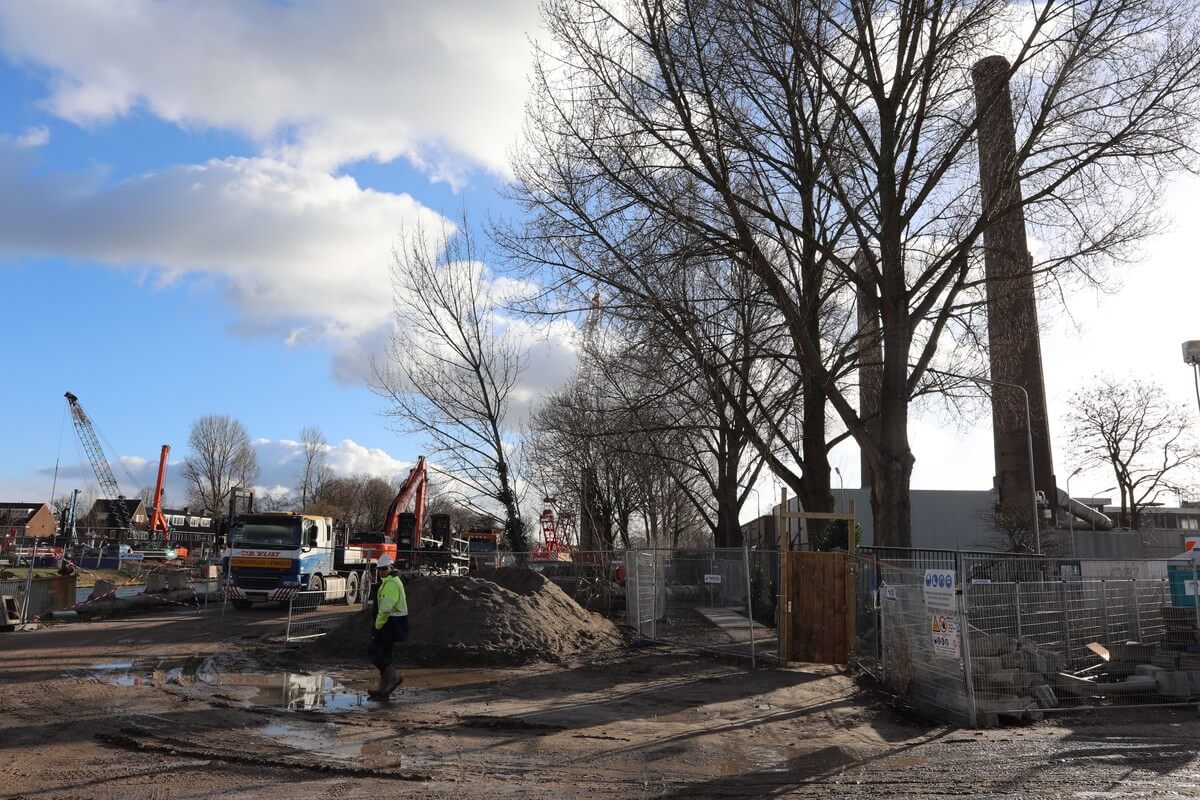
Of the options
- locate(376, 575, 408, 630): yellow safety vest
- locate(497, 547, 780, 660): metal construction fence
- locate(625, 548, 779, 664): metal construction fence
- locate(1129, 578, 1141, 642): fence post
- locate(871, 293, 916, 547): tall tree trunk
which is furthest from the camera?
locate(625, 548, 779, 664): metal construction fence

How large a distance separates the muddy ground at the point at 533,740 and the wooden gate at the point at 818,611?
64 cm

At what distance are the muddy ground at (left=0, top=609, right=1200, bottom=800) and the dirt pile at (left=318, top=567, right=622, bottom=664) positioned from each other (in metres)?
1.08

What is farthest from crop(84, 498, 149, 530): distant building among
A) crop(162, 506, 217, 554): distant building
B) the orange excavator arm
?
the orange excavator arm

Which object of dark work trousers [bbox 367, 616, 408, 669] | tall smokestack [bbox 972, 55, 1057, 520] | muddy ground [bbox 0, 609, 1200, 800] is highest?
tall smokestack [bbox 972, 55, 1057, 520]

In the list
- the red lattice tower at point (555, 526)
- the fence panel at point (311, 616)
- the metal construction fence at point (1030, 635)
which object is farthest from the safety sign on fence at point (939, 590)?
the red lattice tower at point (555, 526)

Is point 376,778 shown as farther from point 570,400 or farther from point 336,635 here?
point 570,400

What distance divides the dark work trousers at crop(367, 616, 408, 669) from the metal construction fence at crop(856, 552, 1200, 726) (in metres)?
6.66

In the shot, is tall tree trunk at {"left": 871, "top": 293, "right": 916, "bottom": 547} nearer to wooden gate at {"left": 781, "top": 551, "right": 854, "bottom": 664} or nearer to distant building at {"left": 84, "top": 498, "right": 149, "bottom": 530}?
wooden gate at {"left": 781, "top": 551, "right": 854, "bottom": 664}

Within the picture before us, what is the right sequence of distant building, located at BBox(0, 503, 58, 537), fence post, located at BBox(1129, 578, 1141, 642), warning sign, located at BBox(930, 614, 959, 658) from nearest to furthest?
warning sign, located at BBox(930, 614, 959, 658) < fence post, located at BBox(1129, 578, 1141, 642) < distant building, located at BBox(0, 503, 58, 537)

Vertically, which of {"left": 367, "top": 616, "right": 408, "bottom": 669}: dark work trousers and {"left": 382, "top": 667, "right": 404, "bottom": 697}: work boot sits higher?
{"left": 367, "top": 616, "right": 408, "bottom": 669}: dark work trousers

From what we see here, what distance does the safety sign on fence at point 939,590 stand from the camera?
34.7 feet

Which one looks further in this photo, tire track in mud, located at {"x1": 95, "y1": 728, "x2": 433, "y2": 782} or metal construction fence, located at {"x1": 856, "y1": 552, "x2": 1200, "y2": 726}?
metal construction fence, located at {"x1": 856, "y1": 552, "x2": 1200, "y2": 726}

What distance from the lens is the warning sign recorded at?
10.5 metres

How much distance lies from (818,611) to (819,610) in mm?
25
